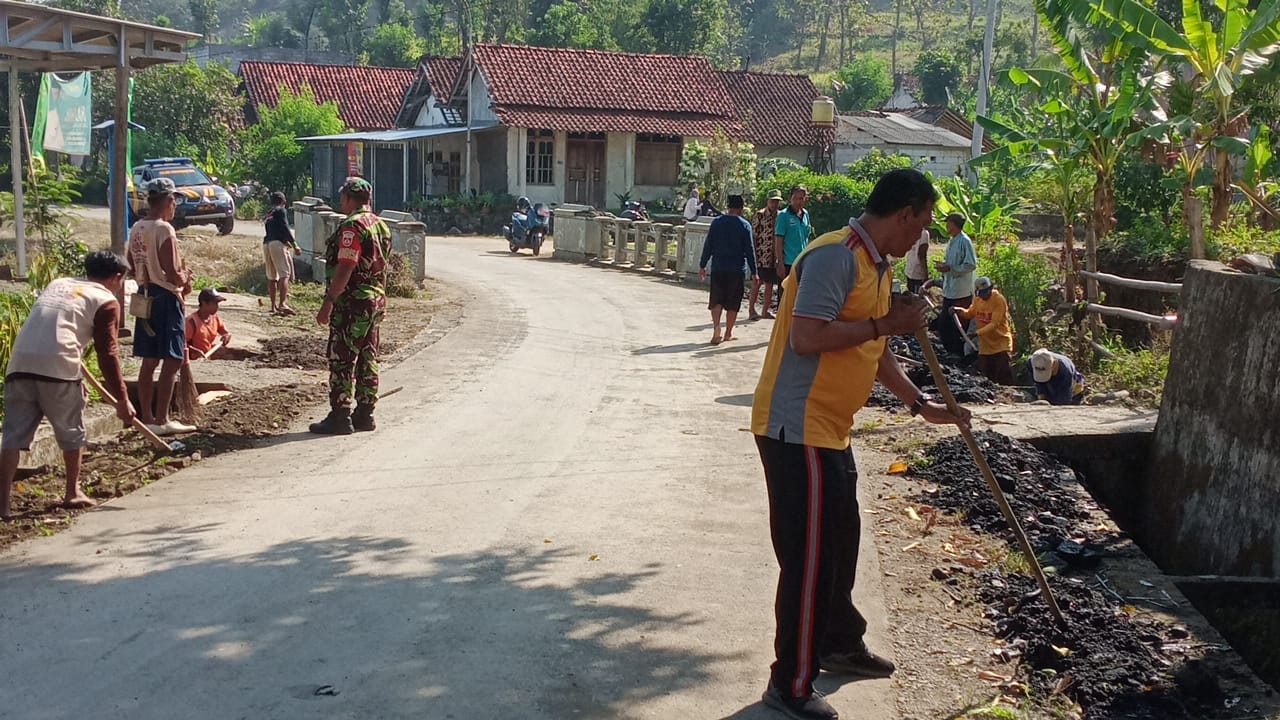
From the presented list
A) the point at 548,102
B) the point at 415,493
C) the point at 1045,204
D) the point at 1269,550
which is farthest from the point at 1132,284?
the point at 548,102

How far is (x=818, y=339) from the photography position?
4180mm

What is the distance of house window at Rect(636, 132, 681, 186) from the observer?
124ft

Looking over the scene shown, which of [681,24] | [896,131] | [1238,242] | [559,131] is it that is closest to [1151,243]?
[1238,242]

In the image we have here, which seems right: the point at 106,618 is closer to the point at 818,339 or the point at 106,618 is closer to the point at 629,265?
the point at 818,339

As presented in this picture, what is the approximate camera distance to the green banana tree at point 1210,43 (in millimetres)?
12070

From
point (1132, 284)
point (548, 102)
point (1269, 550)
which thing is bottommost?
point (1269, 550)

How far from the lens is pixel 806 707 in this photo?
4305 millimetres

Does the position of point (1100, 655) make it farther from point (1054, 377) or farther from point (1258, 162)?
point (1258, 162)

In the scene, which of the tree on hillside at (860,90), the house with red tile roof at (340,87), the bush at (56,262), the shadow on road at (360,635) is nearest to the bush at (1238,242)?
the shadow on road at (360,635)

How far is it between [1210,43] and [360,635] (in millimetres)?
11181

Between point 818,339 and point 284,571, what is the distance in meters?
3.07

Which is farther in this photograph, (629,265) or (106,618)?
(629,265)

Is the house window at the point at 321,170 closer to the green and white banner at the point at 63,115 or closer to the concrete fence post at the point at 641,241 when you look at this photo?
the concrete fence post at the point at 641,241

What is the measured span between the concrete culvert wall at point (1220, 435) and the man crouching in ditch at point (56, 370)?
23.0ft
